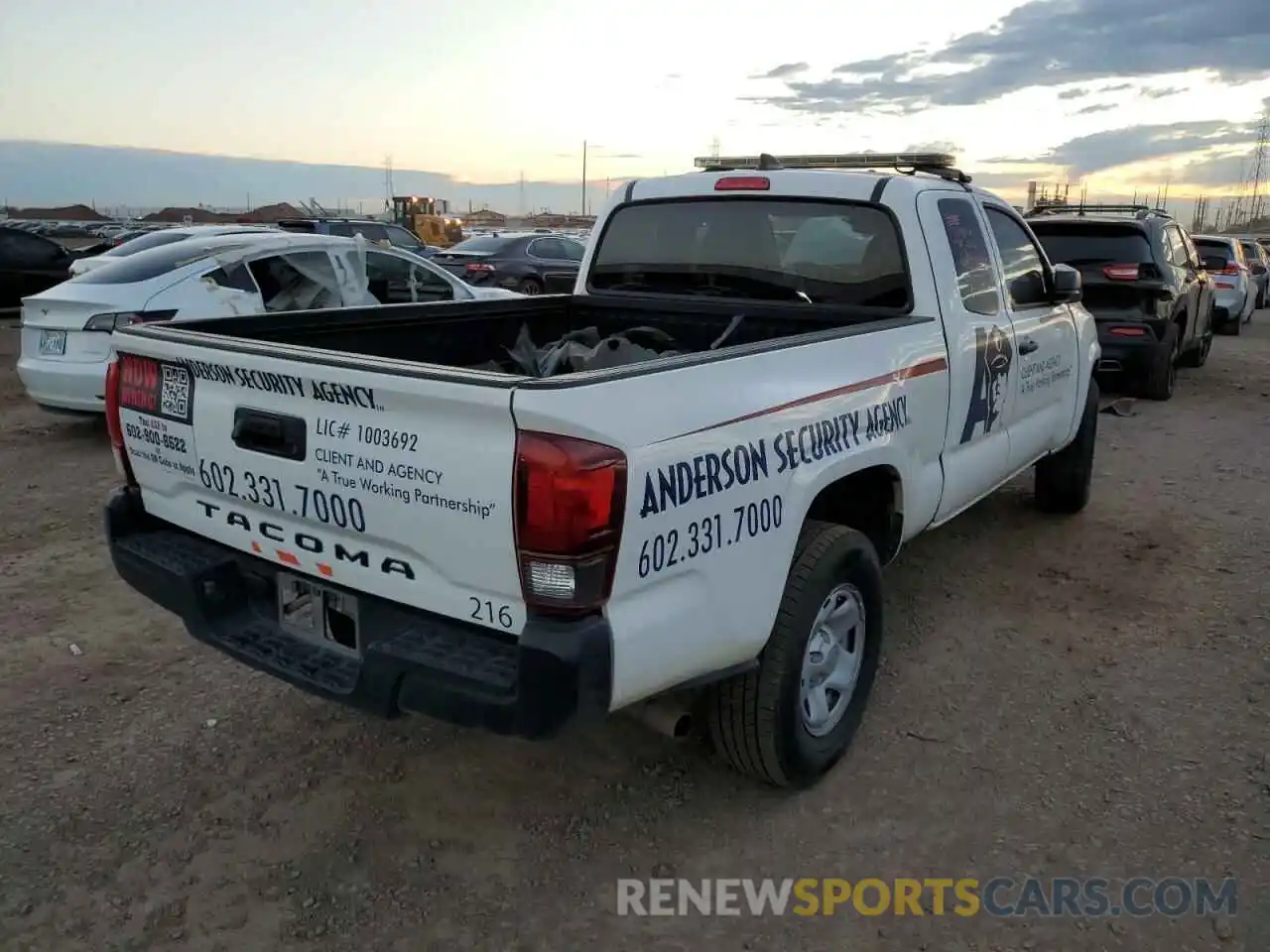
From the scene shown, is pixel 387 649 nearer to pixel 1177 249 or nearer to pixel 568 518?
pixel 568 518

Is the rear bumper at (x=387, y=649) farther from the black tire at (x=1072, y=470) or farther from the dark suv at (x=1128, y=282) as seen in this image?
the dark suv at (x=1128, y=282)

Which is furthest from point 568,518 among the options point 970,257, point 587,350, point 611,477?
point 970,257

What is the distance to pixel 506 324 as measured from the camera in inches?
190

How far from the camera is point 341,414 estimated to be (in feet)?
8.71

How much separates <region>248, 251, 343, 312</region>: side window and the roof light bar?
15.1 feet

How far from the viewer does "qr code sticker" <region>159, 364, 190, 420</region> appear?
10.2 ft

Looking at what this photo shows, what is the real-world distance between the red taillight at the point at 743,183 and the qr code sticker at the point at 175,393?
8.32 ft

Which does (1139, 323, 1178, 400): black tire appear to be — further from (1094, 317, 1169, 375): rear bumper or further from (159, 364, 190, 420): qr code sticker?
(159, 364, 190, 420): qr code sticker

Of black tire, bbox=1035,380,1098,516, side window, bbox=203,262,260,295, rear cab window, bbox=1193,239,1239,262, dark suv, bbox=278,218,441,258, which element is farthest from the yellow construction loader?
black tire, bbox=1035,380,1098,516

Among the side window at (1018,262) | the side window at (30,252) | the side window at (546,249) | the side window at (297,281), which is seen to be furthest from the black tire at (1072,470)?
the side window at (30,252)

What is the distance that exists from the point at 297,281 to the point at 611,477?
7.22 m

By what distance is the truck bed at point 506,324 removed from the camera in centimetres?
392

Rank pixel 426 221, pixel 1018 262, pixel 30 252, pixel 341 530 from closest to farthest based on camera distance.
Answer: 1. pixel 341 530
2. pixel 1018 262
3. pixel 30 252
4. pixel 426 221

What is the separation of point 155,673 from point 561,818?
1.97m
